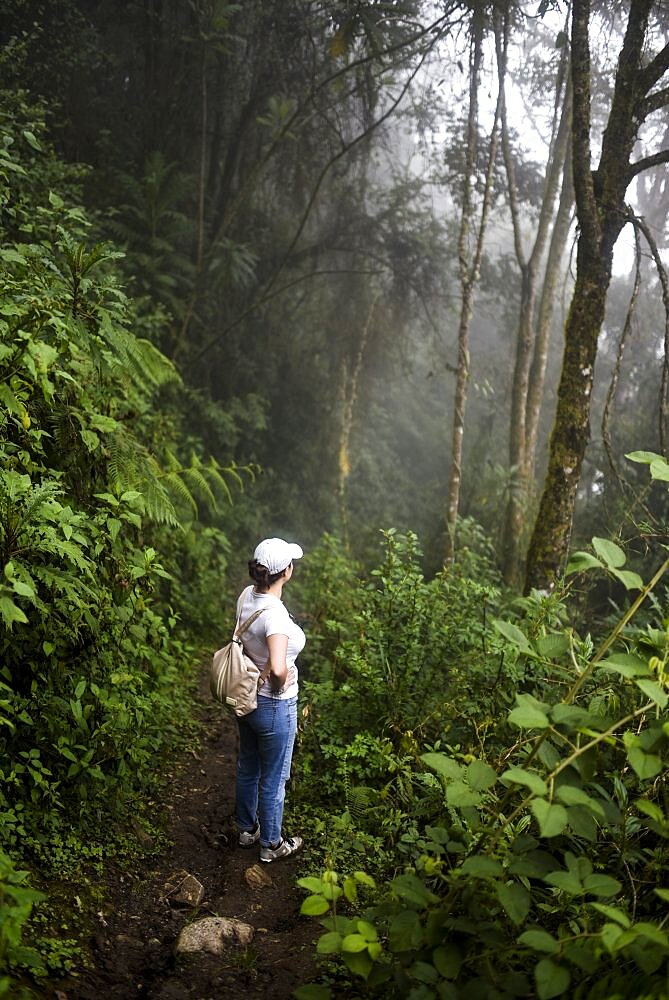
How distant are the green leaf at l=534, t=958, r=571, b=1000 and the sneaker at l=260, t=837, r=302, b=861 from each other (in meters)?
2.56

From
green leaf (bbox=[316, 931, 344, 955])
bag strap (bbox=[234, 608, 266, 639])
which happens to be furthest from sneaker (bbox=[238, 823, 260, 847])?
green leaf (bbox=[316, 931, 344, 955])

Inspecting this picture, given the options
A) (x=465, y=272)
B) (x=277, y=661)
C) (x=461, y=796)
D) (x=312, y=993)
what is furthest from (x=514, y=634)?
(x=465, y=272)

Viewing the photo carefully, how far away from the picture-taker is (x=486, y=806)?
9.32ft

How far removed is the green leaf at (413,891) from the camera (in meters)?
2.19

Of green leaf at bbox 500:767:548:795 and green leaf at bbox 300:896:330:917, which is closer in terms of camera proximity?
green leaf at bbox 500:767:548:795

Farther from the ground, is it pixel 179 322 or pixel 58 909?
pixel 179 322

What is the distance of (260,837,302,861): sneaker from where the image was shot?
400 centimetres

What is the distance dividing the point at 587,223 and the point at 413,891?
5422mm

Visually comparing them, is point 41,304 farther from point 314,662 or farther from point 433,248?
point 433,248

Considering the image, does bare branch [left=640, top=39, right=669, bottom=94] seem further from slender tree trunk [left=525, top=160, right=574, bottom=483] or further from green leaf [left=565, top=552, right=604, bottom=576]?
slender tree trunk [left=525, top=160, right=574, bottom=483]

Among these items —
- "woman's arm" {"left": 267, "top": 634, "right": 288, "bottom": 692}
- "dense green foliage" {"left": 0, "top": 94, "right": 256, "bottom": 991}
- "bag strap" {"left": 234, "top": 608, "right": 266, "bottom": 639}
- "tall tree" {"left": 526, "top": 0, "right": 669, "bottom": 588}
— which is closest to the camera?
"dense green foliage" {"left": 0, "top": 94, "right": 256, "bottom": 991}

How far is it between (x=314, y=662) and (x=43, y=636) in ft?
10.4

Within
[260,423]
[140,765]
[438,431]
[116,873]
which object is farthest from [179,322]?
[438,431]

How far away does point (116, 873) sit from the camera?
3445 mm
